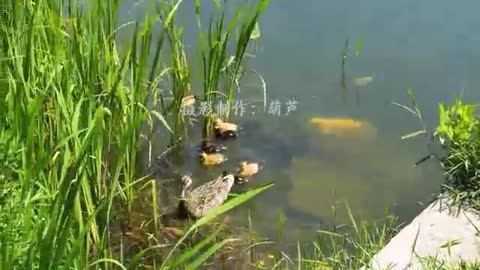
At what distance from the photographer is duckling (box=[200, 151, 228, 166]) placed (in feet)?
11.4

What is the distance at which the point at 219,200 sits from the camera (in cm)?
307

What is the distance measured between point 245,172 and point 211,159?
174mm

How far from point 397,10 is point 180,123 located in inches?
58.9

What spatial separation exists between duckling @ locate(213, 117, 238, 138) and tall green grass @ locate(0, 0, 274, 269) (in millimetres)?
343

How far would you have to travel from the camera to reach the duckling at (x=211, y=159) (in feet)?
11.4

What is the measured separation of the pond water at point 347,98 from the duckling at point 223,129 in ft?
0.15

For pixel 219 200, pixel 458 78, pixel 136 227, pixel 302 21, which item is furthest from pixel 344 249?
pixel 302 21

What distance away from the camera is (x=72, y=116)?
99.5 inches

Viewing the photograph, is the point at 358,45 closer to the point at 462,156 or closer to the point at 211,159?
the point at 211,159

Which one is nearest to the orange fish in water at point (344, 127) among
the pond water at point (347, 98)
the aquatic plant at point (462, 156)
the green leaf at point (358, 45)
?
the pond water at point (347, 98)
